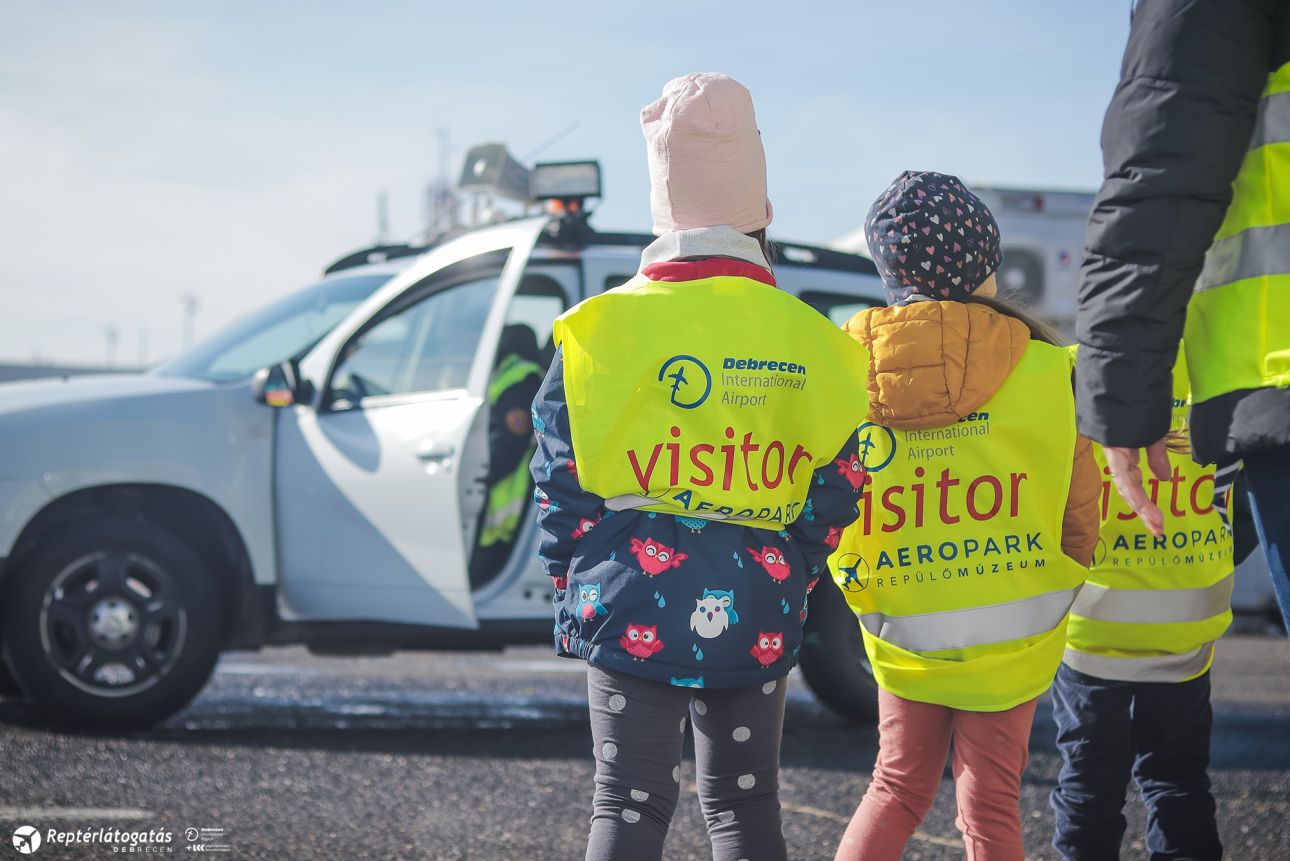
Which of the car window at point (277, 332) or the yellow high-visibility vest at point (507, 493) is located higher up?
the car window at point (277, 332)

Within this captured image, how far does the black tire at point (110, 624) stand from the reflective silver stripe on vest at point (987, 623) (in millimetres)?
3369

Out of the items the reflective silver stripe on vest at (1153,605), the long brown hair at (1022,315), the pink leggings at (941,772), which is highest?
the long brown hair at (1022,315)

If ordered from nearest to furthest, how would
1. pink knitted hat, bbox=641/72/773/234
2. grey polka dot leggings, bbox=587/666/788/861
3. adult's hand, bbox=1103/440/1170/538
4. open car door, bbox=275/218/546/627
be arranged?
adult's hand, bbox=1103/440/1170/538
grey polka dot leggings, bbox=587/666/788/861
pink knitted hat, bbox=641/72/773/234
open car door, bbox=275/218/546/627

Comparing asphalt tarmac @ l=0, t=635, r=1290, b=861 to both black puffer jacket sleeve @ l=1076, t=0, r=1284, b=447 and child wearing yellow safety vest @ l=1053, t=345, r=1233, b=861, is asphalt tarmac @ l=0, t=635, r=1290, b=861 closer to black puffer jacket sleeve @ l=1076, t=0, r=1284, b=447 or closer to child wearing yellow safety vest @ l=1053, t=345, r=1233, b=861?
child wearing yellow safety vest @ l=1053, t=345, r=1233, b=861

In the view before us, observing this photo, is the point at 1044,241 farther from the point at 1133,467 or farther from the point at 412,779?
the point at 1133,467

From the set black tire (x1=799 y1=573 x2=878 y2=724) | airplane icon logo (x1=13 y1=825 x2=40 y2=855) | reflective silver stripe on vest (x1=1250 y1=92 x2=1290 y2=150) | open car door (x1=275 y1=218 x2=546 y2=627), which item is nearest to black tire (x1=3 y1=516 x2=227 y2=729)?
open car door (x1=275 y1=218 x2=546 y2=627)

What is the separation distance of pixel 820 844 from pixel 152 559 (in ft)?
9.26

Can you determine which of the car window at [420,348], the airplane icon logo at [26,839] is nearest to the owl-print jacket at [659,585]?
the airplane icon logo at [26,839]

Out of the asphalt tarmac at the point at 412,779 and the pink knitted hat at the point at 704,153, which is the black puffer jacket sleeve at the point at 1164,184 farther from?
the asphalt tarmac at the point at 412,779

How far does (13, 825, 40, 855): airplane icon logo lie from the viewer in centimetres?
352

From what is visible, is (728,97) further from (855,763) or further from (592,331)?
Answer: (855,763)

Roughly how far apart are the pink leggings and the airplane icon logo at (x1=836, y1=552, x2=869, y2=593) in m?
0.24

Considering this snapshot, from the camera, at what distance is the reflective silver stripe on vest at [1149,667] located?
2.96m

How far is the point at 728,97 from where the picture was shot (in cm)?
246
